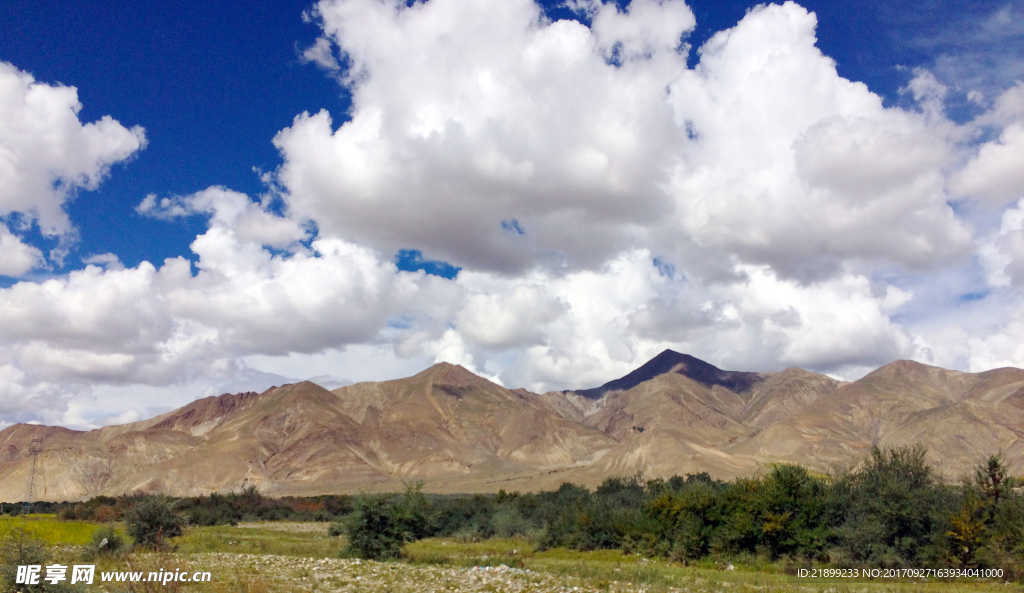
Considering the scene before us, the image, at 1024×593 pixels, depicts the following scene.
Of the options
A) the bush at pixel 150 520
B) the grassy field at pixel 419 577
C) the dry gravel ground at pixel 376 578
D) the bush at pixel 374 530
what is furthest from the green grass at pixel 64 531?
the bush at pixel 374 530

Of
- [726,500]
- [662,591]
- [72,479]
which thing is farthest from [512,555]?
[72,479]

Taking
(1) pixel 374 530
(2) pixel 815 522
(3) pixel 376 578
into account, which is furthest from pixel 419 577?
(2) pixel 815 522

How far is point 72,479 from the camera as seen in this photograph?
16788 cm

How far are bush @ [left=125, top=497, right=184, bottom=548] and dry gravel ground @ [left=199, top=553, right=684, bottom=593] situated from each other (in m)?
5.34

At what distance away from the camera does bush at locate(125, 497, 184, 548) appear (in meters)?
27.9

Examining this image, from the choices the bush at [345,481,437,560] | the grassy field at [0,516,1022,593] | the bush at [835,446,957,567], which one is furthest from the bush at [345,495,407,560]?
the bush at [835,446,957,567]

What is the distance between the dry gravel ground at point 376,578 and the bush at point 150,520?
17.5ft

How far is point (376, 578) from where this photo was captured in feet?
76.4

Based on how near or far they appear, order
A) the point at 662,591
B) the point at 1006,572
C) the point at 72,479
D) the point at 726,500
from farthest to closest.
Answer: the point at 72,479, the point at 726,500, the point at 1006,572, the point at 662,591

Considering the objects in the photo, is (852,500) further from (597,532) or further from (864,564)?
(597,532)

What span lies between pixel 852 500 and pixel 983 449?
153352 mm

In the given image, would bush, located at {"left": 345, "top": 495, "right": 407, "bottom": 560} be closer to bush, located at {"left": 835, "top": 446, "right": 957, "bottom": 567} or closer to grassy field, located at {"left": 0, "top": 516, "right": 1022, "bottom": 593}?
grassy field, located at {"left": 0, "top": 516, "right": 1022, "bottom": 593}

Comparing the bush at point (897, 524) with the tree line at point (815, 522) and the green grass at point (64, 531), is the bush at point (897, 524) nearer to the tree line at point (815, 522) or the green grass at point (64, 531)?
the tree line at point (815, 522)

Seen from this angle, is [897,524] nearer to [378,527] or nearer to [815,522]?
[815,522]
